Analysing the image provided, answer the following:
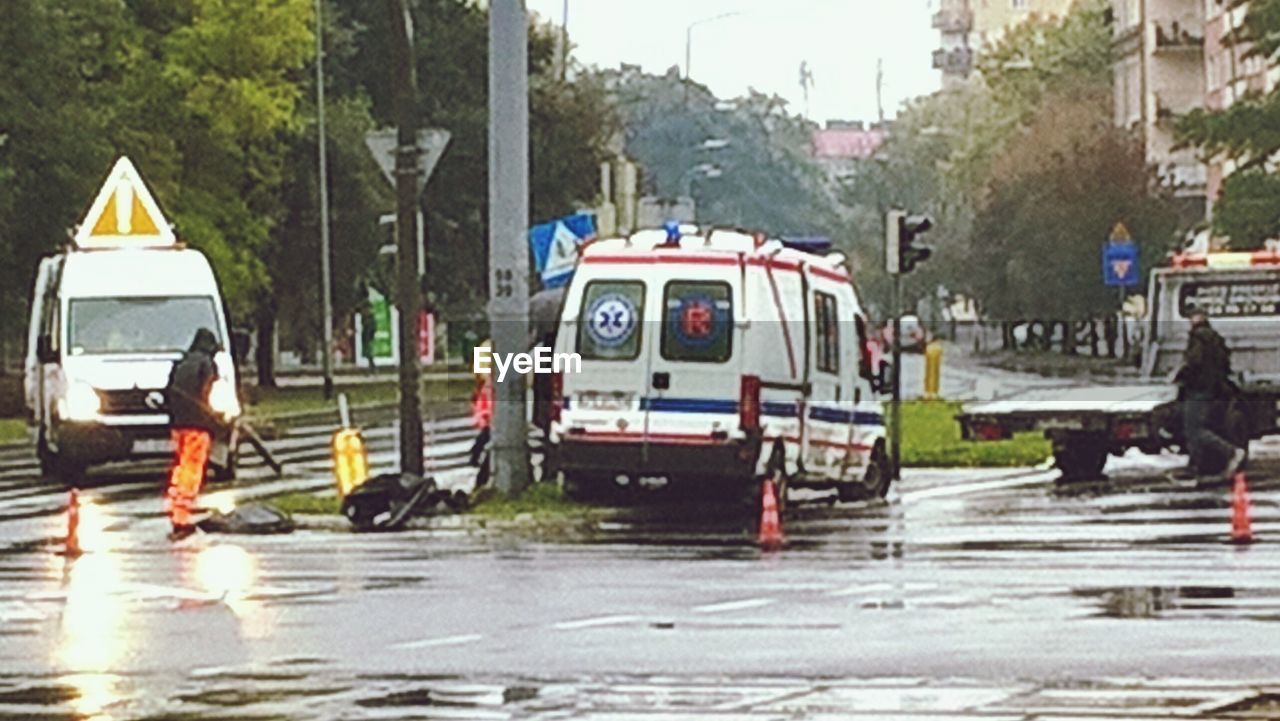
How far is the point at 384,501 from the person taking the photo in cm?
2958

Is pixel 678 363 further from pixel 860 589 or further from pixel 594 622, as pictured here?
pixel 594 622

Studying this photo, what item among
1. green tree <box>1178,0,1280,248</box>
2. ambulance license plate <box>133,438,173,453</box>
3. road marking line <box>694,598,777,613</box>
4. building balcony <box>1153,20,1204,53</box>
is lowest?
road marking line <box>694,598,777,613</box>

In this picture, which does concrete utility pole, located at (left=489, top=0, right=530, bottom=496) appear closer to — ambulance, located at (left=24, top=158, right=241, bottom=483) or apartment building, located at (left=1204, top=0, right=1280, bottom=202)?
ambulance, located at (left=24, top=158, right=241, bottom=483)

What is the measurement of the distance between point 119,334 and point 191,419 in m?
9.67

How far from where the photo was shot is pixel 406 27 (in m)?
31.9

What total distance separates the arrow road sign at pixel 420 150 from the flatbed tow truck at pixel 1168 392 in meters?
7.43

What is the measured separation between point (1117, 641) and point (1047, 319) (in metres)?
100

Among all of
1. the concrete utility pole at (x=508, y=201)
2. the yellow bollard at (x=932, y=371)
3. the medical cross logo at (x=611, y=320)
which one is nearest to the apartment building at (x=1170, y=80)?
the yellow bollard at (x=932, y=371)

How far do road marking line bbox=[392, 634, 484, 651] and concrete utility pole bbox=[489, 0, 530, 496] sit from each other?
12.6 m

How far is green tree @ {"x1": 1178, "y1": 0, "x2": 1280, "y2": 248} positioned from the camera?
7231cm

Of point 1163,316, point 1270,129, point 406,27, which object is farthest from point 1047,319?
point 406,27

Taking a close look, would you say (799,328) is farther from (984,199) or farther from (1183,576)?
(984,199)

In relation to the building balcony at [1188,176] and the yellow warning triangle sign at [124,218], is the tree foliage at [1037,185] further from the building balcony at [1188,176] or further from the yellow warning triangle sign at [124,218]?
the yellow warning triangle sign at [124,218]

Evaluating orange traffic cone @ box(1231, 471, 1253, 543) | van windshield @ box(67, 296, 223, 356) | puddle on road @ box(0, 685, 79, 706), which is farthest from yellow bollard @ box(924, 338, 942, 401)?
puddle on road @ box(0, 685, 79, 706)
